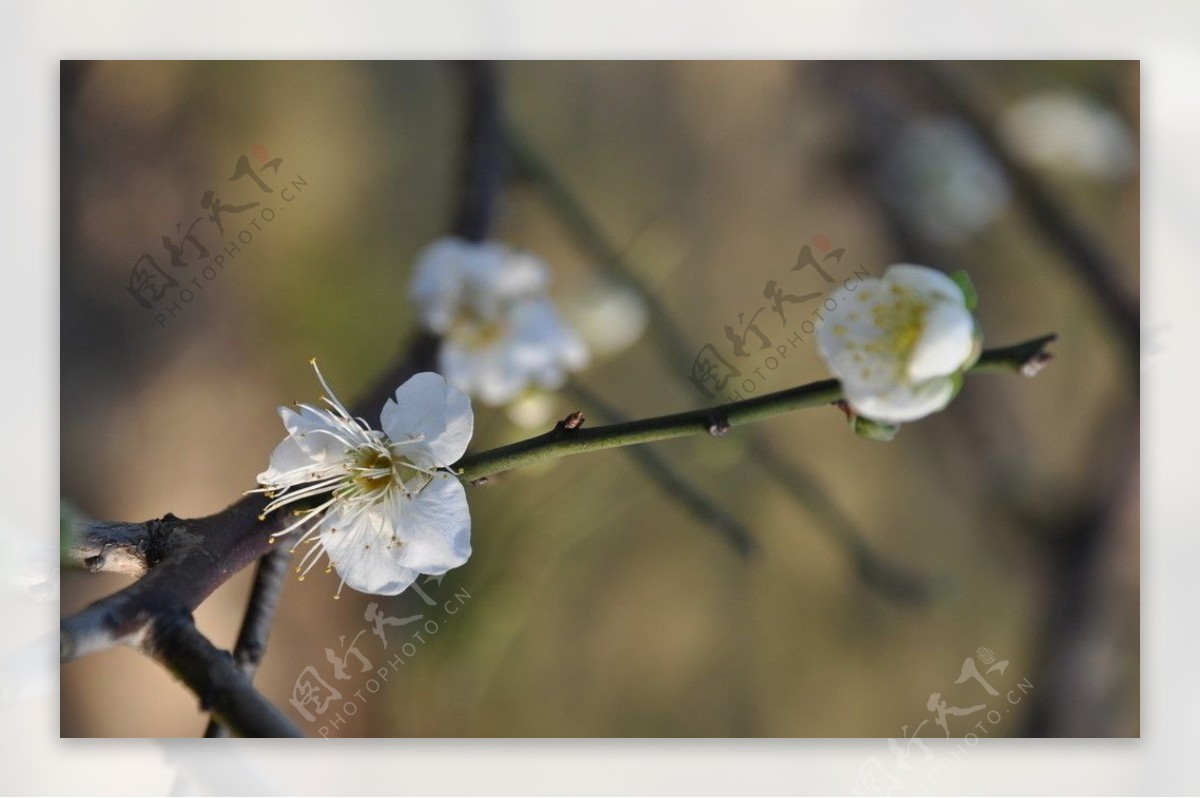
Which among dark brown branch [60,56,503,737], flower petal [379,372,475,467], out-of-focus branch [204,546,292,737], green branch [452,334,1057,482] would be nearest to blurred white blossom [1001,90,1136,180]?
green branch [452,334,1057,482]

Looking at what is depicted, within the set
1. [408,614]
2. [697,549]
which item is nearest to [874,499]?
[697,549]

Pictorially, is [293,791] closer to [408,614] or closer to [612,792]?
[408,614]

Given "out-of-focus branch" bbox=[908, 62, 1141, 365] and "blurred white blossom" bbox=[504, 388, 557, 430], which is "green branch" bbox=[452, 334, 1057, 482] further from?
"out-of-focus branch" bbox=[908, 62, 1141, 365]

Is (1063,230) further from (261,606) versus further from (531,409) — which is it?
(261,606)

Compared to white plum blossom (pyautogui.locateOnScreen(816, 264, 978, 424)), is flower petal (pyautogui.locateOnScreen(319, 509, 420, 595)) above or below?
below

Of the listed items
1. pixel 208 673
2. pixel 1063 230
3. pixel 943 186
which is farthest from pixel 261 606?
pixel 1063 230

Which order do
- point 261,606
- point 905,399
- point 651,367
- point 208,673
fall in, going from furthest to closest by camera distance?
point 651,367
point 261,606
point 208,673
point 905,399
